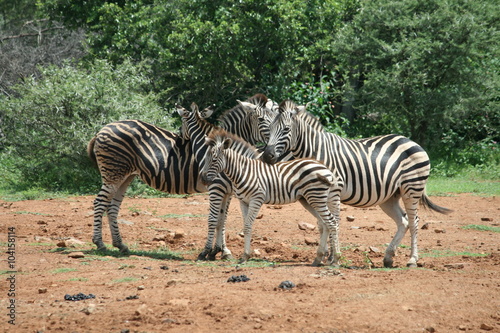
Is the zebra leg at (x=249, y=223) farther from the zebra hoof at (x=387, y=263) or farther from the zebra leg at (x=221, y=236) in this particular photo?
the zebra hoof at (x=387, y=263)

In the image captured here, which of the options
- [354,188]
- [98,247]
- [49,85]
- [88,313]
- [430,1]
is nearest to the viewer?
[88,313]

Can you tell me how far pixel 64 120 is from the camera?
15344 mm

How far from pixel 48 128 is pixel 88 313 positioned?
10.4 metres

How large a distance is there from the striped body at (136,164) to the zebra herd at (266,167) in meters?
0.02

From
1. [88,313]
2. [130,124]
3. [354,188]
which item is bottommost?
[88,313]

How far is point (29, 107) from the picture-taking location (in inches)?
609

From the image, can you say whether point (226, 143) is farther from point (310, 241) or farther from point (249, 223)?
point (310, 241)

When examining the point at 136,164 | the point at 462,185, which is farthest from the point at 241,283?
the point at 462,185

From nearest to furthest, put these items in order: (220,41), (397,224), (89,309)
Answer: (89,309) → (397,224) → (220,41)

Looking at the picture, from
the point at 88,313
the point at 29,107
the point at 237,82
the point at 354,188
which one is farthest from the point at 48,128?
the point at 88,313

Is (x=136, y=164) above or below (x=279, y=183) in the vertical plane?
above

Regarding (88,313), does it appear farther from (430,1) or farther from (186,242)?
(430,1)

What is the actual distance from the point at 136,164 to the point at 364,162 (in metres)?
3.43

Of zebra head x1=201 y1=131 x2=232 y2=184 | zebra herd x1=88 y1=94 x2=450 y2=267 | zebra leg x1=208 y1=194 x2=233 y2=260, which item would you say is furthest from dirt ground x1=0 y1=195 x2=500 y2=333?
zebra head x1=201 y1=131 x2=232 y2=184
